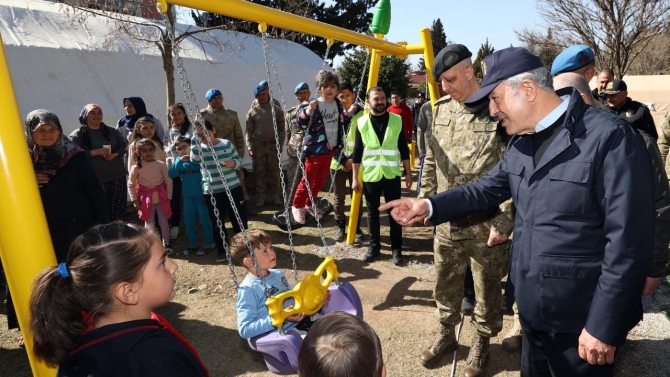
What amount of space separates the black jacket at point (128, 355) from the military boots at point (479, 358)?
2203mm

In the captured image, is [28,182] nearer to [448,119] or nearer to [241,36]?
[448,119]

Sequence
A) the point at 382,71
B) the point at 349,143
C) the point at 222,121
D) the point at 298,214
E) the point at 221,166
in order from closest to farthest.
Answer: the point at 221,166
the point at 349,143
the point at 298,214
the point at 222,121
the point at 382,71

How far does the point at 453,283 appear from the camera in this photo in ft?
10.4

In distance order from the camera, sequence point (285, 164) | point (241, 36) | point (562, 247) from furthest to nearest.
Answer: point (241, 36)
point (285, 164)
point (562, 247)

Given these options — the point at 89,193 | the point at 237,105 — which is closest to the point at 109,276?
the point at 89,193

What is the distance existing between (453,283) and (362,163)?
2218mm

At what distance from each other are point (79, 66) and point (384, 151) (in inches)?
254

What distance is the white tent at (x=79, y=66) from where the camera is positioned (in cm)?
757

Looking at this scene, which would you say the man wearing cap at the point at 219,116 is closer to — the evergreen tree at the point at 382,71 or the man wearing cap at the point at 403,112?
the man wearing cap at the point at 403,112

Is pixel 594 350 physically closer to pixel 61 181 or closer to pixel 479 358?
pixel 479 358

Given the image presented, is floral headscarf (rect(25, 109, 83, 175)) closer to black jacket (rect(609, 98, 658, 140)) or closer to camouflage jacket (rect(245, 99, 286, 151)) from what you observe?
camouflage jacket (rect(245, 99, 286, 151))

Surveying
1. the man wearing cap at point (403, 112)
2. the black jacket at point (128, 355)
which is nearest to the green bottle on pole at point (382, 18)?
the man wearing cap at point (403, 112)

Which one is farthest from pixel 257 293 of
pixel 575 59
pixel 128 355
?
pixel 575 59

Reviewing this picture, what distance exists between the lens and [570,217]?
180 centimetres
